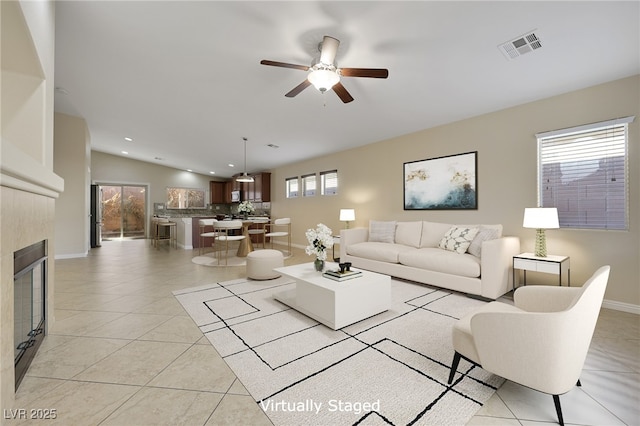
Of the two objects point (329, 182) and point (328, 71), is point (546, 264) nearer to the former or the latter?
point (328, 71)

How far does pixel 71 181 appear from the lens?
5770 mm

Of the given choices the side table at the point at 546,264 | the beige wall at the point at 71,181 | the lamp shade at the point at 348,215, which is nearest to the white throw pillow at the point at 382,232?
the lamp shade at the point at 348,215

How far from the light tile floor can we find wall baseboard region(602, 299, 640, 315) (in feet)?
0.51

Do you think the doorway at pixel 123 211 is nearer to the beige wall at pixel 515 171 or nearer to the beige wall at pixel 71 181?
the beige wall at pixel 71 181

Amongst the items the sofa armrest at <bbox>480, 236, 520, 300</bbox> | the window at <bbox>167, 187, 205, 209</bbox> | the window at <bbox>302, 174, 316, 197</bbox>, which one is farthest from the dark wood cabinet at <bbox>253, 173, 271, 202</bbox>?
the sofa armrest at <bbox>480, 236, 520, 300</bbox>

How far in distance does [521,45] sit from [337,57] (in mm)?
1729

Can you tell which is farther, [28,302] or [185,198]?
[185,198]

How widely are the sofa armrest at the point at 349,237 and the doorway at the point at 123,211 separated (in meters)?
8.40

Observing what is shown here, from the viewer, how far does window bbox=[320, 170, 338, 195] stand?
649 cm

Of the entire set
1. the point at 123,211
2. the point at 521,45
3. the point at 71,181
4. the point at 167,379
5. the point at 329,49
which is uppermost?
the point at 521,45

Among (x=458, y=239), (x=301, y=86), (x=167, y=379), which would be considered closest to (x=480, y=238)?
(x=458, y=239)

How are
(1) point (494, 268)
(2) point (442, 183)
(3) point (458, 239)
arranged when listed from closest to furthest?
(1) point (494, 268) < (3) point (458, 239) < (2) point (442, 183)

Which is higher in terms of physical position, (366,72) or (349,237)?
(366,72)

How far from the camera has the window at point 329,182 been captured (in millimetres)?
6488
